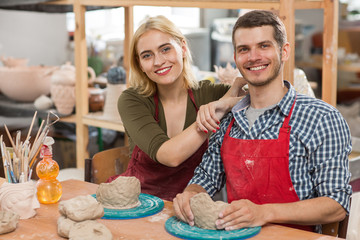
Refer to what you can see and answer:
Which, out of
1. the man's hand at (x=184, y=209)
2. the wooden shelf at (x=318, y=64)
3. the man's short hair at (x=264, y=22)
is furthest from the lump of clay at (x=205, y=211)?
the wooden shelf at (x=318, y=64)

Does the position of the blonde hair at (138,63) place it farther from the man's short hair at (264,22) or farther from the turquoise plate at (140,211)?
the turquoise plate at (140,211)

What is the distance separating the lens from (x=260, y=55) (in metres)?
1.76

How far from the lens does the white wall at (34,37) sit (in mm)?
5016

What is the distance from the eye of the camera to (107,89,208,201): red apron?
2242mm

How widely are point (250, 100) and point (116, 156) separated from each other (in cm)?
74

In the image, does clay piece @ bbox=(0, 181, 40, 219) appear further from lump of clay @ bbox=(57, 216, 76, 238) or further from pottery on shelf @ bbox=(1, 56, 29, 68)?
pottery on shelf @ bbox=(1, 56, 29, 68)

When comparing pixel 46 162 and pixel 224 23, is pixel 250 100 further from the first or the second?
pixel 224 23

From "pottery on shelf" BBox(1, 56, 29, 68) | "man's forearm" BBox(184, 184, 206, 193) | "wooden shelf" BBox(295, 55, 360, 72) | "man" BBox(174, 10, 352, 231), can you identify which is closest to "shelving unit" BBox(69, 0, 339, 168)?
"man" BBox(174, 10, 352, 231)

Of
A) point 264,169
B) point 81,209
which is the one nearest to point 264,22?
point 264,169

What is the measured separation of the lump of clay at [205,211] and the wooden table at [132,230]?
103 mm

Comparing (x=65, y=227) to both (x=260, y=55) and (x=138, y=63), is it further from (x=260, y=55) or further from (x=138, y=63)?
(x=138, y=63)

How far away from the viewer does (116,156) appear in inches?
91.9

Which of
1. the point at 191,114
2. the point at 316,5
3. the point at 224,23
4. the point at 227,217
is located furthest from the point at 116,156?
the point at 224,23

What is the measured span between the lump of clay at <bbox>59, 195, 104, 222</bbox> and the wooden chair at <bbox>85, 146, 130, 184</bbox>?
2.41ft
